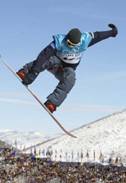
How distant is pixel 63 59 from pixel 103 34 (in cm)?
136

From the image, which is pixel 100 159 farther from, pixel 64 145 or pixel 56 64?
pixel 56 64

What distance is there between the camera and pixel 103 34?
53.7 feet

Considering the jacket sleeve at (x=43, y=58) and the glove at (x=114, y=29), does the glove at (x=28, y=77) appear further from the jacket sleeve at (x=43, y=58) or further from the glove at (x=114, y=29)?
the glove at (x=114, y=29)

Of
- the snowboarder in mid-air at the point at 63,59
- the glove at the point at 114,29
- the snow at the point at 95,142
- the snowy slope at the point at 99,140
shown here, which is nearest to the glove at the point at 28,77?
the snowboarder in mid-air at the point at 63,59

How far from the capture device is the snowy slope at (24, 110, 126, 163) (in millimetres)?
149000

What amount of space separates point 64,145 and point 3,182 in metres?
102

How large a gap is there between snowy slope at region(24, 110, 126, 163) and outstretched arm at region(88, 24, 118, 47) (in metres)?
118

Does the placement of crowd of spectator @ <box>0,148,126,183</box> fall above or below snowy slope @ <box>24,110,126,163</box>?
below

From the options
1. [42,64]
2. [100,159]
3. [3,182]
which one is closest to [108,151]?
[100,159]

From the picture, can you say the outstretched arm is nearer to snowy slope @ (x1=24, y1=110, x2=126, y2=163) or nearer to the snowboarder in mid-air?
the snowboarder in mid-air

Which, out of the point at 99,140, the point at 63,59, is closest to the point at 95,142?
the point at 99,140

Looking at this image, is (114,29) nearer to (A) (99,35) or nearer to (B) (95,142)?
(A) (99,35)

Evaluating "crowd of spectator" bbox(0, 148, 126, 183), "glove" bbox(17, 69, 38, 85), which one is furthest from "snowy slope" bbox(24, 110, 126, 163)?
"glove" bbox(17, 69, 38, 85)

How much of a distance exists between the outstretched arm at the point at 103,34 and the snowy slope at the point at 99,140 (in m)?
118
